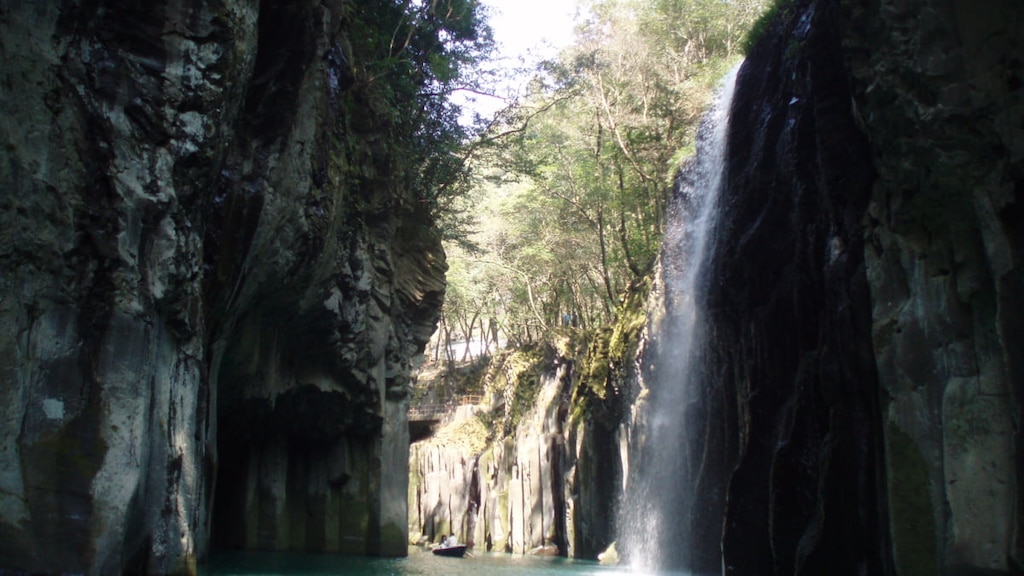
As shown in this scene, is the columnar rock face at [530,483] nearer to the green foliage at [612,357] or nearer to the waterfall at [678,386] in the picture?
the green foliage at [612,357]

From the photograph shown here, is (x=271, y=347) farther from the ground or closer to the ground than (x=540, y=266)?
closer to the ground

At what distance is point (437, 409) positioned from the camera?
123 feet

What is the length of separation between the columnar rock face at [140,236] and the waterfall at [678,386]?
25.2 ft

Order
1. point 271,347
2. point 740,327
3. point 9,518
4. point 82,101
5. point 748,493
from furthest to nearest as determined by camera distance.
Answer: point 271,347 < point 740,327 < point 748,493 < point 82,101 < point 9,518

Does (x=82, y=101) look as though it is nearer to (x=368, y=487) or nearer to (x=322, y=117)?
(x=322, y=117)

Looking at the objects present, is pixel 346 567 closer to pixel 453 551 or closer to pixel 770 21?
pixel 453 551

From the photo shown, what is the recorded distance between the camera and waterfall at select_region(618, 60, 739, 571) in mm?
17812

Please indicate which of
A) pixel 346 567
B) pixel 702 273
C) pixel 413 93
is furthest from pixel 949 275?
pixel 413 93

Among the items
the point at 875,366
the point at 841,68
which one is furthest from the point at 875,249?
the point at 841,68

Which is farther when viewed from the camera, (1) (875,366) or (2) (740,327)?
(2) (740,327)

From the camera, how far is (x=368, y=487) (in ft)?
69.0

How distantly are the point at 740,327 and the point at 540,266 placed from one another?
1903cm

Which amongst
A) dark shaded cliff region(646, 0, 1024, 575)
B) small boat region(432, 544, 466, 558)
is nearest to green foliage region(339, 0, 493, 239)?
dark shaded cliff region(646, 0, 1024, 575)

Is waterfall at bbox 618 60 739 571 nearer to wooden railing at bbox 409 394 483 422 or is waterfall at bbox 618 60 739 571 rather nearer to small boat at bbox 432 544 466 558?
small boat at bbox 432 544 466 558
